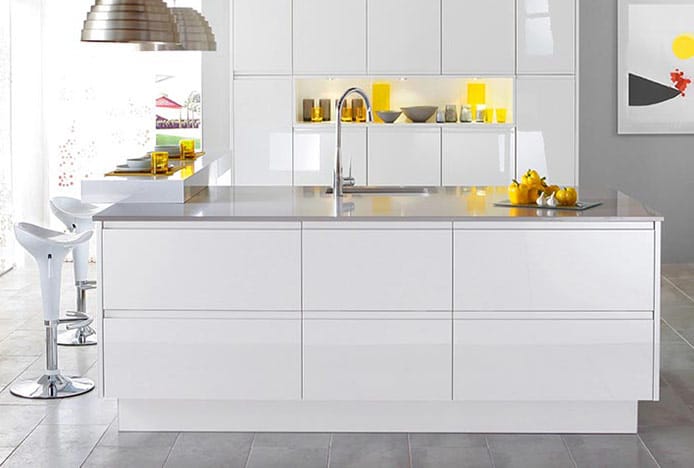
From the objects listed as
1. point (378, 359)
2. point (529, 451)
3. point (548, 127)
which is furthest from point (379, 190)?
point (548, 127)

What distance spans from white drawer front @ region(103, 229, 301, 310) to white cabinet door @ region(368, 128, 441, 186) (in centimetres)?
350

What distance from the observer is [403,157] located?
805 centimetres

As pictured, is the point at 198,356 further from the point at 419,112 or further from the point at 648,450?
the point at 419,112

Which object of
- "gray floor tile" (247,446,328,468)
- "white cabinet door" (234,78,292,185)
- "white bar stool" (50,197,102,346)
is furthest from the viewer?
"white cabinet door" (234,78,292,185)

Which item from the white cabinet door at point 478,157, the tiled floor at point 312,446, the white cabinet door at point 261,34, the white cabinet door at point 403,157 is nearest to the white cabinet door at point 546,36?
the white cabinet door at point 478,157

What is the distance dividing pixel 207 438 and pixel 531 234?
1.47 metres

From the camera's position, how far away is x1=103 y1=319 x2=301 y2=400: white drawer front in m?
4.62

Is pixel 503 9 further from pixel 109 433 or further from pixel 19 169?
pixel 109 433

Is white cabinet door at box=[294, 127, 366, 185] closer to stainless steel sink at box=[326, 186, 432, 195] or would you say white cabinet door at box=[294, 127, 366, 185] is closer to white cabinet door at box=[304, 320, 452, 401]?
stainless steel sink at box=[326, 186, 432, 195]

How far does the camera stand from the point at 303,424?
476 centimetres

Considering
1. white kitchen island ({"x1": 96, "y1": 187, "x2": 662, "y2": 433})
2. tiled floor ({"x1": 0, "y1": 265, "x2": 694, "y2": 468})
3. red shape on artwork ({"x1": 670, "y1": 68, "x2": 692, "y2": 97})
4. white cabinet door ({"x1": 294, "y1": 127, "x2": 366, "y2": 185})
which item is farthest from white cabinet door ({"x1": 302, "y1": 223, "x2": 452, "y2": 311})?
red shape on artwork ({"x1": 670, "y1": 68, "x2": 692, "y2": 97})

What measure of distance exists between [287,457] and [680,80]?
17.2 ft

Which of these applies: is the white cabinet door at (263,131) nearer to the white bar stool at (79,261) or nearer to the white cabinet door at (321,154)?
the white cabinet door at (321,154)

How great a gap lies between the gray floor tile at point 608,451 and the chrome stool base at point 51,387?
214cm
